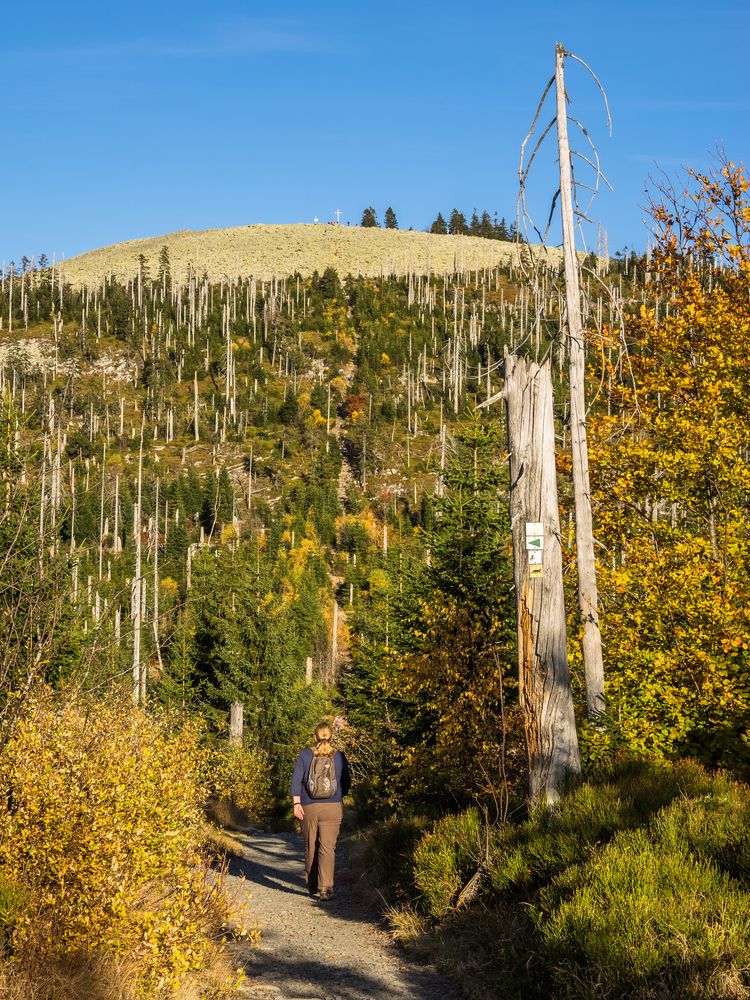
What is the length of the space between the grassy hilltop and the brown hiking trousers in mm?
139325

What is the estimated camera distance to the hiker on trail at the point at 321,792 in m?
8.38

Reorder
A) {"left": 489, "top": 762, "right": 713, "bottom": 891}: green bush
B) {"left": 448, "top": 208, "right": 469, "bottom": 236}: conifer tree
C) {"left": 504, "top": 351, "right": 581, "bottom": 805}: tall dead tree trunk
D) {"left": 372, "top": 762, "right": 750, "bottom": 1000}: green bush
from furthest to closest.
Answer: {"left": 448, "top": 208, "right": 469, "bottom": 236}: conifer tree → {"left": 504, "top": 351, "right": 581, "bottom": 805}: tall dead tree trunk → {"left": 489, "top": 762, "right": 713, "bottom": 891}: green bush → {"left": 372, "top": 762, "right": 750, "bottom": 1000}: green bush

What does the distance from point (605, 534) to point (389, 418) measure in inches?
3340

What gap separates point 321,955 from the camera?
21.2 ft

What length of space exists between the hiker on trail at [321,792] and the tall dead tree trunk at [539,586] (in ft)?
7.24

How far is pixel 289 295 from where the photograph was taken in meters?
129

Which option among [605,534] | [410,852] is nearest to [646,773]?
[410,852]

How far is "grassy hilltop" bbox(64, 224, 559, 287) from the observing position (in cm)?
15300

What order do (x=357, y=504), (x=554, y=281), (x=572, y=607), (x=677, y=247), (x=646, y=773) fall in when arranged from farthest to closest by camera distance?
1. (x=357, y=504)
2. (x=677, y=247)
3. (x=572, y=607)
4. (x=554, y=281)
5. (x=646, y=773)

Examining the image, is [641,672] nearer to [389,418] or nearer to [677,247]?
[677,247]

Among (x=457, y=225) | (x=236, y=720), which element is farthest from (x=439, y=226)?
(x=236, y=720)

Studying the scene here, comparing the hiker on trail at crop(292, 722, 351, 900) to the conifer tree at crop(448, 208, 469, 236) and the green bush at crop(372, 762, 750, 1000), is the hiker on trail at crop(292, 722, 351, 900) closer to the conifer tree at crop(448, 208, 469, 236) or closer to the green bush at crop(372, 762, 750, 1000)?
the green bush at crop(372, 762, 750, 1000)

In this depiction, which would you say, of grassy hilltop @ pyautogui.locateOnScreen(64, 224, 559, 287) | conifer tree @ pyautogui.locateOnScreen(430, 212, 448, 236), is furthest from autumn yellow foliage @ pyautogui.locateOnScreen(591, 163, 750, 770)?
conifer tree @ pyautogui.locateOnScreen(430, 212, 448, 236)

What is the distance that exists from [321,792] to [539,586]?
3106 millimetres
